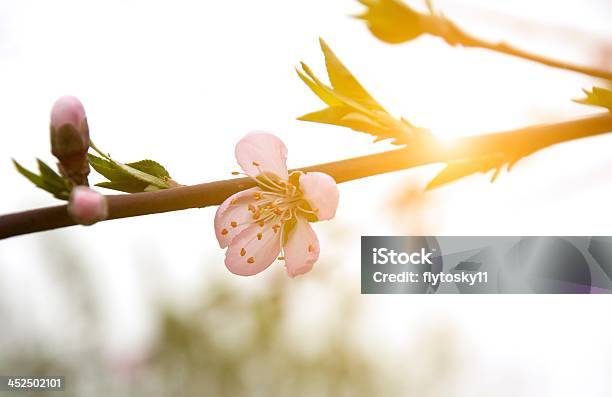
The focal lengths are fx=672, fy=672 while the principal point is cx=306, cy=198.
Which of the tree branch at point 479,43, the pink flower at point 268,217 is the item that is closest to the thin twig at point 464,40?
the tree branch at point 479,43

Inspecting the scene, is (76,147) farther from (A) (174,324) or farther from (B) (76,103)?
(A) (174,324)

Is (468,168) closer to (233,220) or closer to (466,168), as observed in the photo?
(466,168)

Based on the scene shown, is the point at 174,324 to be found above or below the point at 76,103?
below

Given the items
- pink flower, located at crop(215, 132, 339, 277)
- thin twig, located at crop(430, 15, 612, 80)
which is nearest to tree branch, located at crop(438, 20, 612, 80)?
thin twig, located at crop(430, 15, 612, 80)

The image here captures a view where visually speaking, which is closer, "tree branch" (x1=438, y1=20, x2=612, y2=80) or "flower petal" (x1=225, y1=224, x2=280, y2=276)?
"tree branch" (x1=438, y1=20, x2=612, y2=80)

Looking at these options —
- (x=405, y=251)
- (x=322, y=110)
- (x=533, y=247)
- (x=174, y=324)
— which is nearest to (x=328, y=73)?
(x=322, y=110)

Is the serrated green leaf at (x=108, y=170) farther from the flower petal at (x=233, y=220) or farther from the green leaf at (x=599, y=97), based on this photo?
the green leaf at (x=599, y=97)

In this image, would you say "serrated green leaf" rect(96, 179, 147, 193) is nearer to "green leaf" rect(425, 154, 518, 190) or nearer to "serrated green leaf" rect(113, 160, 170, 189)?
"serrated green leaf" rect(113, 160, 170, 189)
